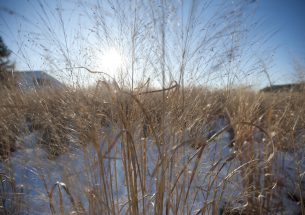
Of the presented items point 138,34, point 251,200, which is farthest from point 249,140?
point 138,34

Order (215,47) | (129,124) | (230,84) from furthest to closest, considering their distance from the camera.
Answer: (230,84), (215,47), (129,124)

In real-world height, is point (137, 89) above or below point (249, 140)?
above

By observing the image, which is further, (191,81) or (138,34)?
(191,81)

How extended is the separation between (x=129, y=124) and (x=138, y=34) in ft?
1.21

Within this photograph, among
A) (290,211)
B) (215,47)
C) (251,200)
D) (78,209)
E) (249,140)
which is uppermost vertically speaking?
(215,47)

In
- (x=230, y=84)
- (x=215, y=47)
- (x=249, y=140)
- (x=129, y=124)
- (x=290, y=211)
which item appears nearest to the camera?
(x=129, y=124)

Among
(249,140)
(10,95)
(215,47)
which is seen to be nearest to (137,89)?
(215,47)

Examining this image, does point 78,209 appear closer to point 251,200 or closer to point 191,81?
point 191,81

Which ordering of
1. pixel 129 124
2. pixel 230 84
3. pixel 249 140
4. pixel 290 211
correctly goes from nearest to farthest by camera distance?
pixel 129 124, pixel 230 84, pixel 249 140, pixel 290 211

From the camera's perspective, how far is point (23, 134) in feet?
4.32

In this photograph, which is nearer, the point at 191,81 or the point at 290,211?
the point at 191,81

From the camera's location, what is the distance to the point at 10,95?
5.29 feet

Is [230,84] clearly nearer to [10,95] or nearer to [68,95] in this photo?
[68,95]

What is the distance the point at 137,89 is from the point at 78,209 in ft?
1.93
